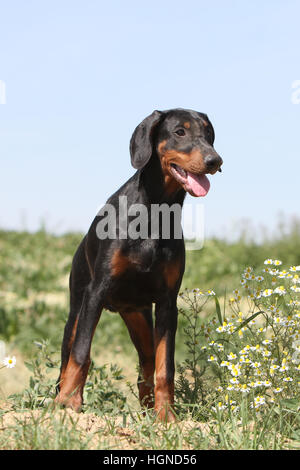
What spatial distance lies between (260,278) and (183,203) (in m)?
0.78

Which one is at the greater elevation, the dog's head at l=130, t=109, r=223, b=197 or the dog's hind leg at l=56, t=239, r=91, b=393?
the dog's head at l=130, t=109, r=223, b=197

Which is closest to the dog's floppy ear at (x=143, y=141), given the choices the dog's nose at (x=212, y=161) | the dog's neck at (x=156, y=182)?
the dog's neck at (x=156, y=182)

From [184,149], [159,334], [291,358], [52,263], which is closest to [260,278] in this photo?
[291,358]

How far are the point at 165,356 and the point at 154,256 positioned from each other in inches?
25.5

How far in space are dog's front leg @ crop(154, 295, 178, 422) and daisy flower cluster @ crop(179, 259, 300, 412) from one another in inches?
11.7

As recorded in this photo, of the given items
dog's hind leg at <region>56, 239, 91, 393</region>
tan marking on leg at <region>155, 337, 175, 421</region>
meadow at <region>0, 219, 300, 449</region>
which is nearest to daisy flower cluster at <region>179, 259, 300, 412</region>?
meadow at <region>0, 219, 300, 449</region>

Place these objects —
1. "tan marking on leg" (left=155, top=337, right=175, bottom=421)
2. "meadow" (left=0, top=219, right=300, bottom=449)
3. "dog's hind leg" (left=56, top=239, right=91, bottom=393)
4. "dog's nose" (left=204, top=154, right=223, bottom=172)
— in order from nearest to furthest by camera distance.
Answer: "meadow" (left=0, top=219, right=300, bottom=449)
"dog's nose" (left=204, top=154, right=223, bottom=172)
"tan marking on leg" (left=155, top=337, right=175, bottom=421)
"dog's hind leg" (left=56, top=239, right=91, bottom=393)

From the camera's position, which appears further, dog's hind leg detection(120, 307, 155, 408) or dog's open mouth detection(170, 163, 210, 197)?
dog's hind leg detection(120, 307, 155, 408)

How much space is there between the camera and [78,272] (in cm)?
453

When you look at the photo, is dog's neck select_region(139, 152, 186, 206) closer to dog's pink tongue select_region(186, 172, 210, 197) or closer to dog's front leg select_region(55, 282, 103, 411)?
dog's pink tongue select_region(186, 172, 210, 197)

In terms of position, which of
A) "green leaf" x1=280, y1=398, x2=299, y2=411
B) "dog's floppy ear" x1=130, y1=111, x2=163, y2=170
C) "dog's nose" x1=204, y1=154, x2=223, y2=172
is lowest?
"green leaf" x1=280, y1=398, x2=299, y2=411

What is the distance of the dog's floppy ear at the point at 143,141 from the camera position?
3955 millimetres

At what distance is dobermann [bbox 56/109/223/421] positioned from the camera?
12.6 ft
